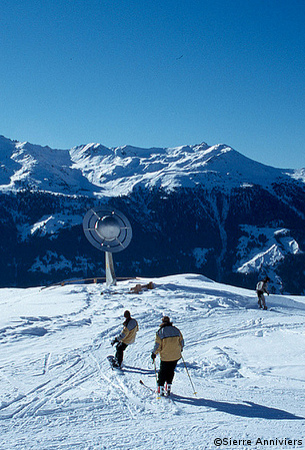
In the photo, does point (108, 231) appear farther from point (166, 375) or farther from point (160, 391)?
point (166, 375)

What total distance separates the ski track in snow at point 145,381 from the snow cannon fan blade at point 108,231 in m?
10.9

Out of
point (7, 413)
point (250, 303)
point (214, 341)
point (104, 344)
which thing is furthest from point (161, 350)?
point (250, 303)

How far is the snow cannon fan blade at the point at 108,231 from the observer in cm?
3434

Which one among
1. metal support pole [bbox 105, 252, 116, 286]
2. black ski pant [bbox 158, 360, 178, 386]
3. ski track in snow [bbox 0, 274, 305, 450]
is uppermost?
metal support pole [bbox 105, 252, 116, 286]

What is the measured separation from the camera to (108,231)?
35.0 m

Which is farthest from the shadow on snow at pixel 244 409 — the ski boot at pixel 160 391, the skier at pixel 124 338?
the skier at pixel 124 338

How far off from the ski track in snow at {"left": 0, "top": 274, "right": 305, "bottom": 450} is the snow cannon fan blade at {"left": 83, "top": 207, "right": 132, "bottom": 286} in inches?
429

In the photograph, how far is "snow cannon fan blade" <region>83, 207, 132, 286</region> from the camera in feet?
113

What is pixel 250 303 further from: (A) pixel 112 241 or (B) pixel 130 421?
(B) pixel 130 421

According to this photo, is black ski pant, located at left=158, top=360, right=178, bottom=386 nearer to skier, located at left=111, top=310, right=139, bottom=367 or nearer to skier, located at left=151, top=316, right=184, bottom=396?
skier, located at left=151, top=316, right=184, bottom=396

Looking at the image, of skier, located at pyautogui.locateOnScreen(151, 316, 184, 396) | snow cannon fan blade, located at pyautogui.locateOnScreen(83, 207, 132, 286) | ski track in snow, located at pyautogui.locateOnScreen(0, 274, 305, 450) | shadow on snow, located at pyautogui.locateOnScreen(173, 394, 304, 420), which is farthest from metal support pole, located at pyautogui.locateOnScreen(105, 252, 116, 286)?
shadow on snow, located at pyautogui.locateOnScreen(173, 394, 304, 420)

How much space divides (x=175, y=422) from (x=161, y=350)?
2.07 meters

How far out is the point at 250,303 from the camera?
28328 millimetres

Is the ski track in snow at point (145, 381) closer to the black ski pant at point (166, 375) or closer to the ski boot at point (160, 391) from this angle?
the ski boot at point (160, 391)
